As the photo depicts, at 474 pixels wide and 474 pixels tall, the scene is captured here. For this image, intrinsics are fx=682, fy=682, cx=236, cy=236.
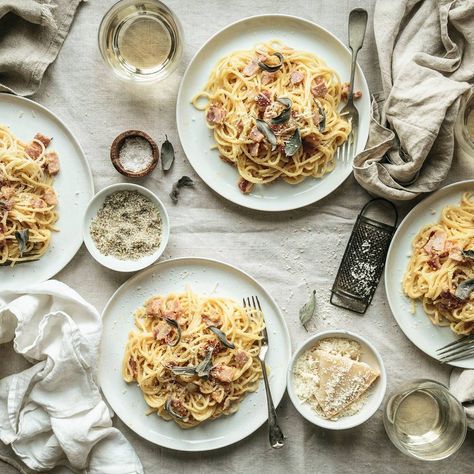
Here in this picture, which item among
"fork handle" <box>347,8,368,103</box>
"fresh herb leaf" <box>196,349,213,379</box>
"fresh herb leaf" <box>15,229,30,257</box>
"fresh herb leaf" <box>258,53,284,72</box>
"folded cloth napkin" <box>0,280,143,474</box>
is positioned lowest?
"folded cloth napkin" <box>0,280,143,474</box>

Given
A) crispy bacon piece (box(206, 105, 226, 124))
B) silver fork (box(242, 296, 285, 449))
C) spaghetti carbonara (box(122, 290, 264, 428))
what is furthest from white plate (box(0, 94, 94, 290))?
silver fork (box(242, 296, 285, 449))

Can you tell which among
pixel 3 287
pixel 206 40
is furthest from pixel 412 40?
pixel 3 287

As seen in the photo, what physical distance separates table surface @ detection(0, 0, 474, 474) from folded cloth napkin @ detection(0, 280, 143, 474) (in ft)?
0.47

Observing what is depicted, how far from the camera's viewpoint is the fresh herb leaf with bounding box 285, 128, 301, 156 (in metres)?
3.10

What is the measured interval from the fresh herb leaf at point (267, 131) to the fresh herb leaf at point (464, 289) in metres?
1.05

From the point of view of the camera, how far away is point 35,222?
3.20 meters

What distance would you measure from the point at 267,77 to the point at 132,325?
4.41 feet

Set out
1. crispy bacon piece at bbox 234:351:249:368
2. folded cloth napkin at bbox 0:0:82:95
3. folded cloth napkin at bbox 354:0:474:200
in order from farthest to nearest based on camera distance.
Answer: folded cloth napkin at bbox 0:0:82:95
crispy bacon piece at bbox 234:351:249:368
folded cloth napkin at bbox 354:0:474:200

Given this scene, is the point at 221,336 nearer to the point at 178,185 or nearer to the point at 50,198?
the point at 178,185

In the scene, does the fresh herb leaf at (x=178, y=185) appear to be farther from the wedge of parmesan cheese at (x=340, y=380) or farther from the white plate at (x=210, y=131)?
the wedge of parmesan cheese at (x=340, y=380)

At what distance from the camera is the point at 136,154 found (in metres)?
3.27

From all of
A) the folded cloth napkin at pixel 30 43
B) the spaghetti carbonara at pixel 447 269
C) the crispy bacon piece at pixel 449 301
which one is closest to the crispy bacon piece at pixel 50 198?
the folded cloth napkin at pixel 30 43

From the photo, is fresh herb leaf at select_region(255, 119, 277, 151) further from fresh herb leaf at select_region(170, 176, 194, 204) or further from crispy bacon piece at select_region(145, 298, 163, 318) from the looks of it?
crispy bacon piece at select_region(145, 298, 163, 318)

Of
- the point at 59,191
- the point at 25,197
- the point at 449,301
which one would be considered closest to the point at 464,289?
the point at 449,301
